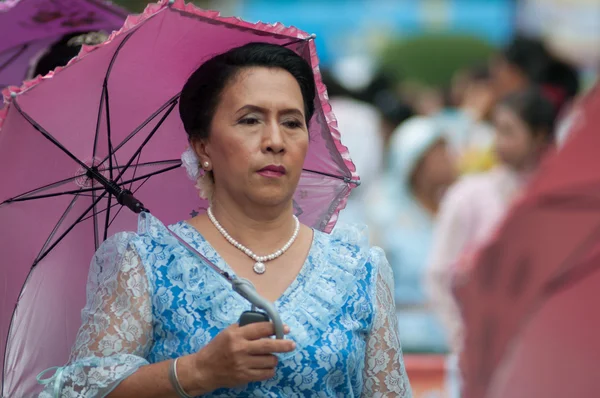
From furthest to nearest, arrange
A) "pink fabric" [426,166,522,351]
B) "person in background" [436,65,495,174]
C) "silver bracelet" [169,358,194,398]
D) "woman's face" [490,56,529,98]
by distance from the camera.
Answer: "woman's face" [490,56,529,98]
"person in background" [436,65,495,174]
"pink fabric" [426,166,522,351]
"silver bracelet" [169,358,194,398]

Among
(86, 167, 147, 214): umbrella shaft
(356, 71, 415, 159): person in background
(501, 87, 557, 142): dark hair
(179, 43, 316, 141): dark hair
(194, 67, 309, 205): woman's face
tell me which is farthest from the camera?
(356, 71, 415, 159): person in background

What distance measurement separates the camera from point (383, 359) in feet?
12.0

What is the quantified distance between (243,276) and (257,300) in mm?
407

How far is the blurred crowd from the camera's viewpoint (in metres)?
7.11

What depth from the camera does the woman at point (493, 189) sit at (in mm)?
7066

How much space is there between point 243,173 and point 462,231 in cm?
390

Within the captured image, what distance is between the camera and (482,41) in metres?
26.4

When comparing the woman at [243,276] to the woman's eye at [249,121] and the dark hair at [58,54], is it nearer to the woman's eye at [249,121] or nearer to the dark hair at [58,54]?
the woman's eye at [249,121]

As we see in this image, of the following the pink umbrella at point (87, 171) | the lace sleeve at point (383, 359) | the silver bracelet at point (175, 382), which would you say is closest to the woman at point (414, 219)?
the pink umbrella at point (87, 171)

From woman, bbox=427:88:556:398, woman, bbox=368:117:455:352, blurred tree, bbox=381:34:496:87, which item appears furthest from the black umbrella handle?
blurred tree, bbox=381:34:496:87

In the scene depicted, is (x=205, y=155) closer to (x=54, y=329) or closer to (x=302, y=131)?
(x=302, y=131)

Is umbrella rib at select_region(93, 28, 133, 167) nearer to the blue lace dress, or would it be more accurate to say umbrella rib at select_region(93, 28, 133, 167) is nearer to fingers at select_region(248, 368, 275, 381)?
the blue lace dress

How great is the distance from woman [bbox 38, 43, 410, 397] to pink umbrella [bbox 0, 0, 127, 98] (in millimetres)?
1131

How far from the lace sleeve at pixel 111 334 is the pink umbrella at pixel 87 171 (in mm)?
436
